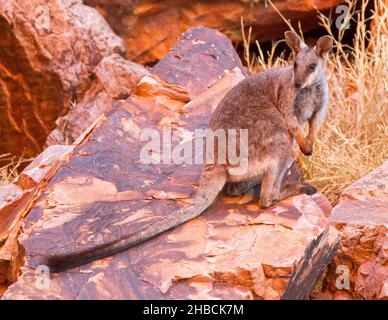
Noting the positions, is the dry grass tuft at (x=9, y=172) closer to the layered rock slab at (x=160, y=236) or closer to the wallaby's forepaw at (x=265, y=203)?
the layered rock slab at (x=160, y=236)

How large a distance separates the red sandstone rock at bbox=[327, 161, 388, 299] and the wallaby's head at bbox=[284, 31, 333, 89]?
0.80m

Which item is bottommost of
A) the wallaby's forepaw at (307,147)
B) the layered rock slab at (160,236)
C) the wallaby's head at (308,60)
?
the layered rock slab at (160,236)

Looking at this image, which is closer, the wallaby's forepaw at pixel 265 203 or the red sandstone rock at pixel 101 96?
the wallaby's forepaw at pixel 265 203

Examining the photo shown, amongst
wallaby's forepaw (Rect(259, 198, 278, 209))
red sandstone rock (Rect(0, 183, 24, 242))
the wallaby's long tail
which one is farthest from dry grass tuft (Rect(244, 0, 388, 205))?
red sandstone rock (Rect(0, 183, 24, 242))

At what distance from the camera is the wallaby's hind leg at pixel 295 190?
16.9ft

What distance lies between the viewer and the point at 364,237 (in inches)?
203

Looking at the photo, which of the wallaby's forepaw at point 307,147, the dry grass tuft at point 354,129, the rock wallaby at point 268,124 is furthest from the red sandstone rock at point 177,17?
the wallaby's forepaw at point 307,147

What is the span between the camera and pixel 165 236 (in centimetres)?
480

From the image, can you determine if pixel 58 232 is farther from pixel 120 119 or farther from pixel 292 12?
pixel 292 12

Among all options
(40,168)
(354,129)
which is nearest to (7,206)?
(40,168)

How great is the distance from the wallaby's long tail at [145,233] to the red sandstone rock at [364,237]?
2.75 ft

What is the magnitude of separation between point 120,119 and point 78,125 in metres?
2.02
